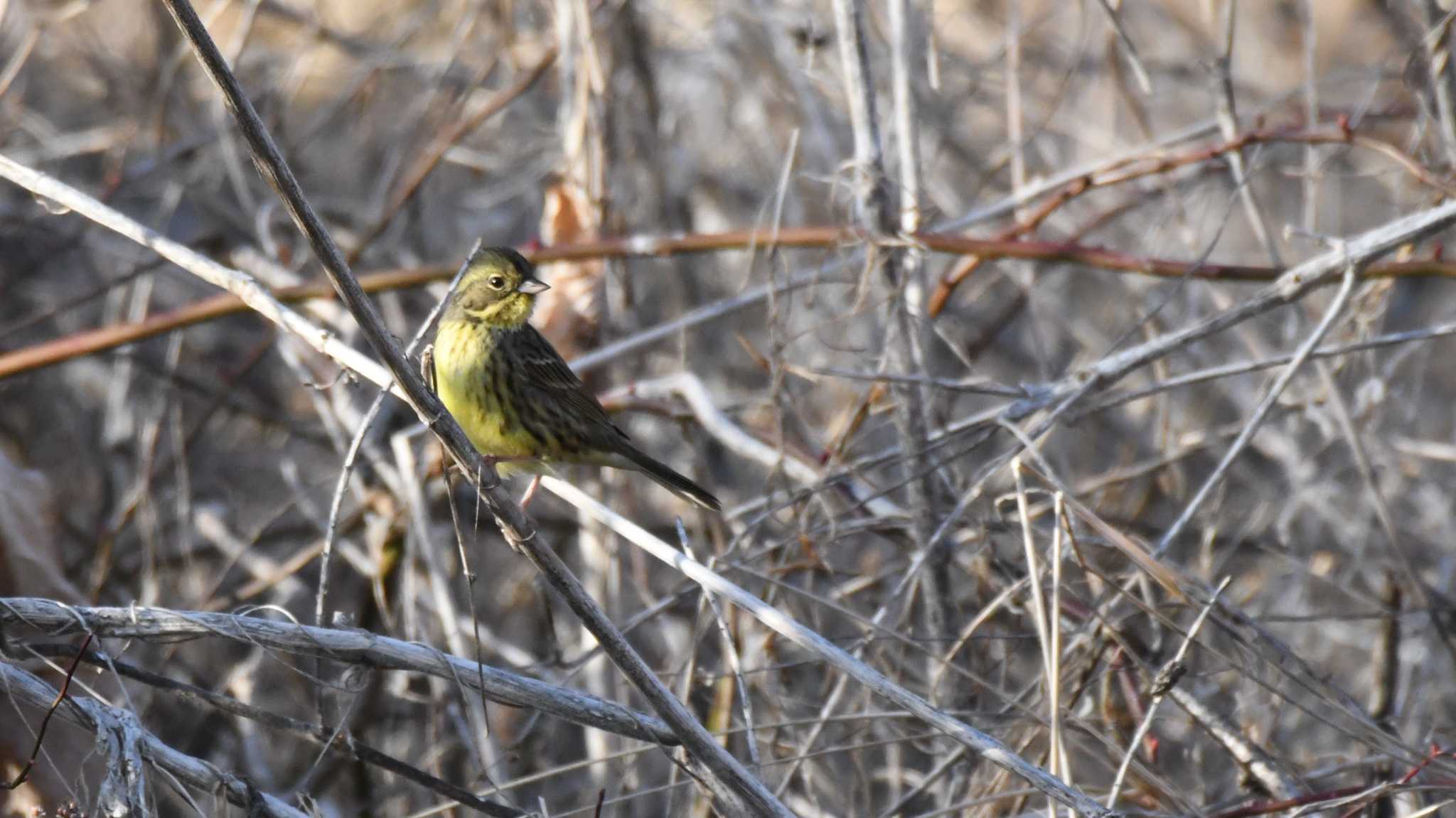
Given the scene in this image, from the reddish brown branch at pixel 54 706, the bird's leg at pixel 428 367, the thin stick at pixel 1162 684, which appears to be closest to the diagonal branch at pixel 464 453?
the bird's leg at pixel 428 367

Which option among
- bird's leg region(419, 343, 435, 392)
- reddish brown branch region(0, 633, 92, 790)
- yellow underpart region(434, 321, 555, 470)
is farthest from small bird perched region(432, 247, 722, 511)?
reddish brown branch region(0, 633, 92, 790)

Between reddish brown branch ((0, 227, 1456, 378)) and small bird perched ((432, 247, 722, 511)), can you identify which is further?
small bird perched ((432, 247, 722, 511))

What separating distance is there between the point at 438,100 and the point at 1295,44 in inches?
195

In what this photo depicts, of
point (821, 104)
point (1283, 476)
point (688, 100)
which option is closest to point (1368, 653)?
point (1283, 476)

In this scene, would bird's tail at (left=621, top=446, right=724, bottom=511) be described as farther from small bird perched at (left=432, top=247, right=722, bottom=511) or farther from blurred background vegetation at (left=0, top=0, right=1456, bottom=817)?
blurred background vegetation at (left=0, top=0, right=1456, bottom=817)

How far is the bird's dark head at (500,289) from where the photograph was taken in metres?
3.83

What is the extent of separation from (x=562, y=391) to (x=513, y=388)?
15 centimetres

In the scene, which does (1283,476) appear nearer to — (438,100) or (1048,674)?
(1048,674)

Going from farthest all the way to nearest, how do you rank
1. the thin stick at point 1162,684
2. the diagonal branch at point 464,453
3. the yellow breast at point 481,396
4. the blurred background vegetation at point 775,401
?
1. the yellow breast at point 481,396
2. the blurred background vegetation at point 775,401
3. the thin stick at point 1162,684
4. the diagonal branch at point 464,453

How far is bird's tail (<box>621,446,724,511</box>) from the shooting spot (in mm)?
3664

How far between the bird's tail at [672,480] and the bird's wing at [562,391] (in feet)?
0.27

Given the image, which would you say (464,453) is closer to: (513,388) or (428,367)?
(428,367)

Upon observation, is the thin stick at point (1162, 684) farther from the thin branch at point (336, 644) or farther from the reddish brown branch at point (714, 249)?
the reddish brown branch at point (714, 249)

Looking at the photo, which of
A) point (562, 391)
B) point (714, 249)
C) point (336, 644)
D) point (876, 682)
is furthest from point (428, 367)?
point (714, 249)
